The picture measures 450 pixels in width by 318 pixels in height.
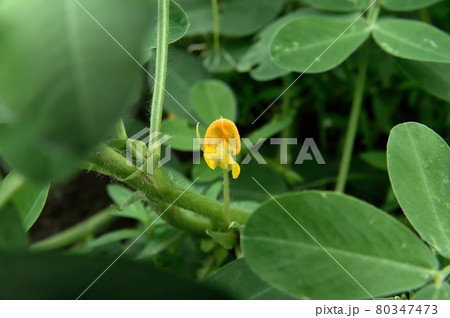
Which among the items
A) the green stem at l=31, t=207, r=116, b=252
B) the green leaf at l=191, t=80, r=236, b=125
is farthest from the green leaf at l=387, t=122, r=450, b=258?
the green stem at l=31, t=207, r=116, b=252

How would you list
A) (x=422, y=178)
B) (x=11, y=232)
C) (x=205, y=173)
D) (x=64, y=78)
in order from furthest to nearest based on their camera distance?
(x=205, y=173) < (x=422, y=178) < (x=11, y=232) < (x=64, y=78)

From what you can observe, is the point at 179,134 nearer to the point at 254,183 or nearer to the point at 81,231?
the point at 254,183

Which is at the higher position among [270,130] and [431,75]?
[431,75]

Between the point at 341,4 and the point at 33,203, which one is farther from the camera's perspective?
the point at 341,4

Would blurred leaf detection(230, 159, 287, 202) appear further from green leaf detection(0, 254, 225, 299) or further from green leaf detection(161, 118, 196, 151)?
green leaf detection(0, 254, 225, 299)

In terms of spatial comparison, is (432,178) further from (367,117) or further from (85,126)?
(367,117)

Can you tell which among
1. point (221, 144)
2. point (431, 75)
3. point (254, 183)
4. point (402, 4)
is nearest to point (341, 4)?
point (402, 4)
